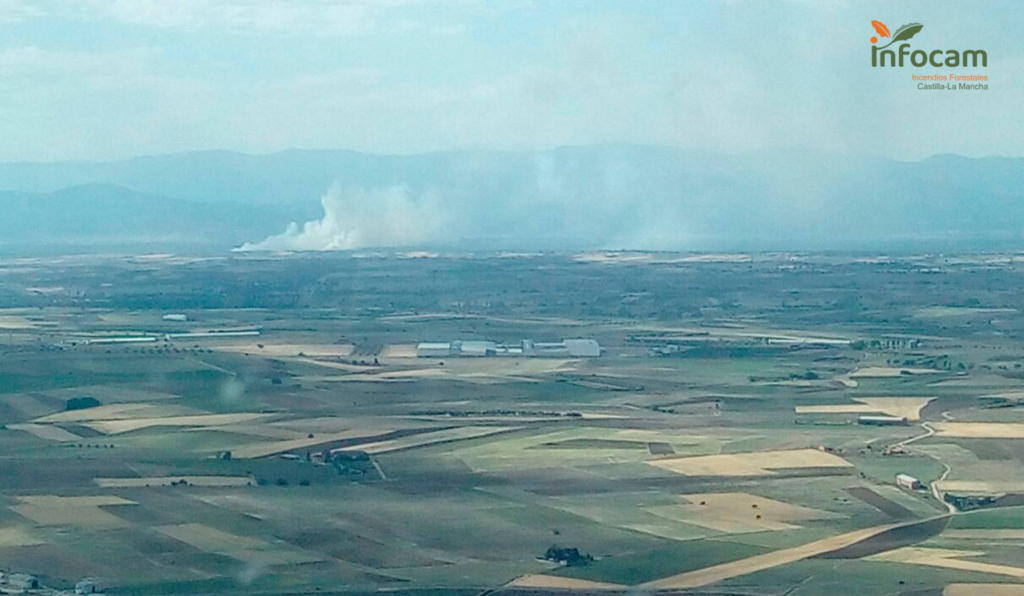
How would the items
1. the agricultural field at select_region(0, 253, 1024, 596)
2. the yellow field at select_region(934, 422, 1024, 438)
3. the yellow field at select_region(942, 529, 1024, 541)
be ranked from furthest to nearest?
the yellow field at select_region(934, 422, 1024, 438) → the yellow field at select_region(942, 529, 1024, 541) → the agricultural field at select_region(0, 253, 1024, 596)

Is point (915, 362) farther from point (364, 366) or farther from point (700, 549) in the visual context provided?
point (700, 549)

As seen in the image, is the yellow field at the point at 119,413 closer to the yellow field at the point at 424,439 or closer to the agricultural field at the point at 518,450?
the agricultural field at the point at 518,450

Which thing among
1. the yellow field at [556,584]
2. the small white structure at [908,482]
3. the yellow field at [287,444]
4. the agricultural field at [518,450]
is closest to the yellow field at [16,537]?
the agricultural field at [518,450]

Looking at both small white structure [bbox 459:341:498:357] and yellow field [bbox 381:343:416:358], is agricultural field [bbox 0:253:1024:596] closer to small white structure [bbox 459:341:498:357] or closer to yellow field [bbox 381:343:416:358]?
yellow field [bbox 381:343:416:358]

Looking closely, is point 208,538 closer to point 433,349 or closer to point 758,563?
point 758,563

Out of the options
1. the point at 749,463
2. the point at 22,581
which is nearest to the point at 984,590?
the point at 749,463

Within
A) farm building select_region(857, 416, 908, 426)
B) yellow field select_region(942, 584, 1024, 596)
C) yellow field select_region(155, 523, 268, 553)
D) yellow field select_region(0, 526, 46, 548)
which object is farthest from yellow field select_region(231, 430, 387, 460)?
yellow field select_region(942, 584, 1024, 596)

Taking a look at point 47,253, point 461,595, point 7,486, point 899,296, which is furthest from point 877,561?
point 47,253
